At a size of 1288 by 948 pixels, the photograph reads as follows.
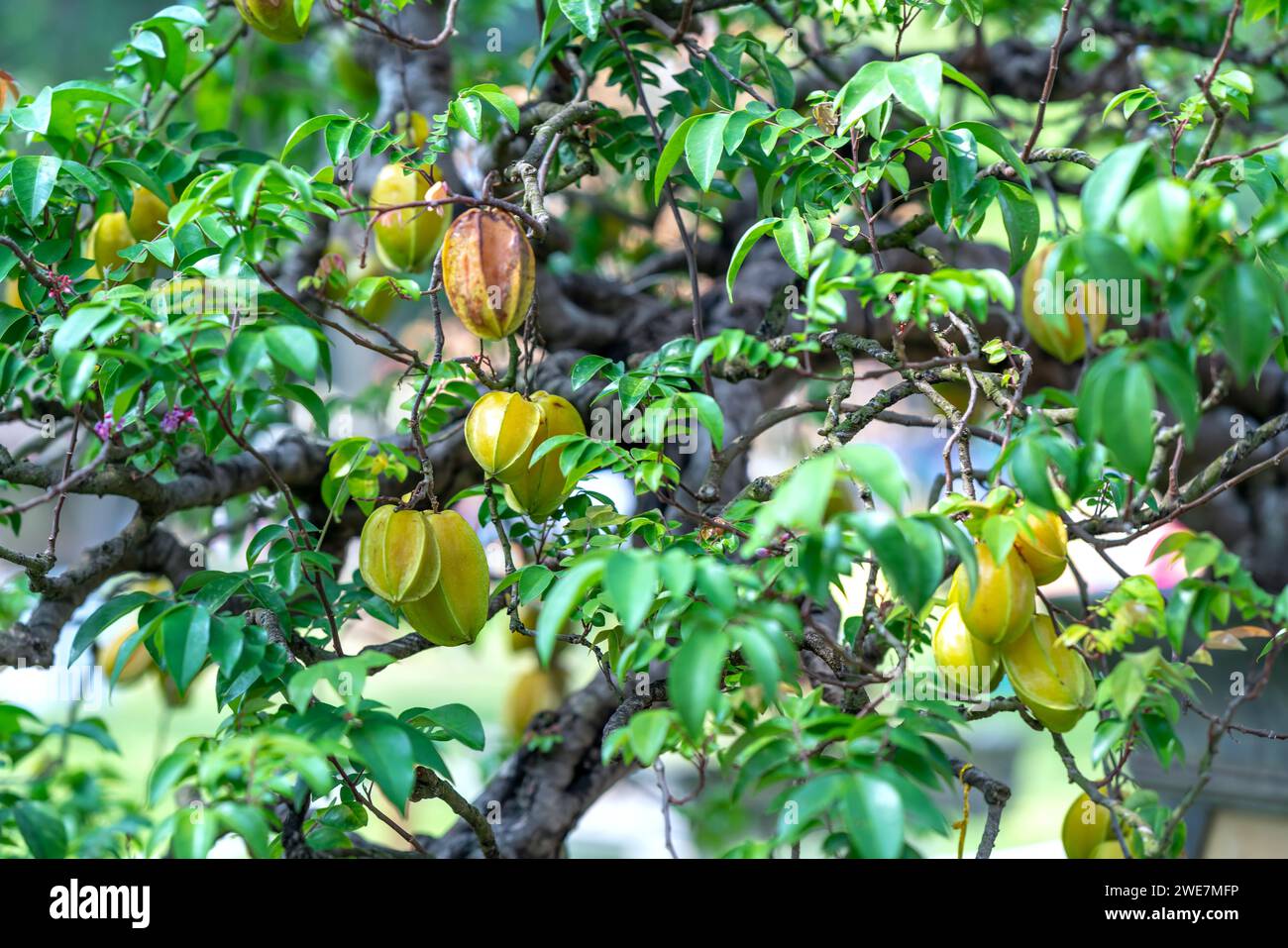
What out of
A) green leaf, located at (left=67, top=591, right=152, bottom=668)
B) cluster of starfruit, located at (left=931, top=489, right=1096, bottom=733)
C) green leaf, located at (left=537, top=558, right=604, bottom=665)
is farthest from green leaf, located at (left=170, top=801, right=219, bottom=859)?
cluster of starfruit, located at (left=931, top=489, right=1096, bottom=733)

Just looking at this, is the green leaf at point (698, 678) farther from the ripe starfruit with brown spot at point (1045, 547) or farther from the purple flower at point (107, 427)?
the purple flower at point (107, 427)

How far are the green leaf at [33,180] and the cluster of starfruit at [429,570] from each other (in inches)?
18.6

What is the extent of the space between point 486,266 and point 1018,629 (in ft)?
1.98

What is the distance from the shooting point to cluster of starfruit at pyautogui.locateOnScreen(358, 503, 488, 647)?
113 cm

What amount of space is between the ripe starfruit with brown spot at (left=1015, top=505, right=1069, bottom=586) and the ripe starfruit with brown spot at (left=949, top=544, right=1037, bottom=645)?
0.7 inches

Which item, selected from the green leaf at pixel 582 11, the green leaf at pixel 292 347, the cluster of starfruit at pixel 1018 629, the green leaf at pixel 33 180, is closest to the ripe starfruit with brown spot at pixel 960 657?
the cluster of starfruit at pixel 1018 629

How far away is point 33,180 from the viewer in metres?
1.17

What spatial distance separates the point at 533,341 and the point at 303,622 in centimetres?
43

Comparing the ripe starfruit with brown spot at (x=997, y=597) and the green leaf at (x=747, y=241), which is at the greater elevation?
the green leaf at (x=747, y=241)

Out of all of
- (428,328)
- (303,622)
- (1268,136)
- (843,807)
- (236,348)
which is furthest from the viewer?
(428,328)

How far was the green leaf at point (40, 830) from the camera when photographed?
2.75ft
